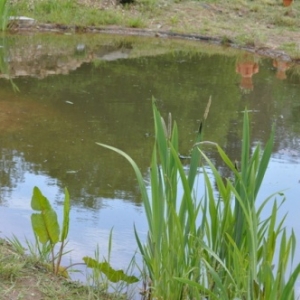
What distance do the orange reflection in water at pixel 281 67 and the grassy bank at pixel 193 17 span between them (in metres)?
0.29

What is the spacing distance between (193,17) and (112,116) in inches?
256

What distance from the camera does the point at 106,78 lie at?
7.61 metres

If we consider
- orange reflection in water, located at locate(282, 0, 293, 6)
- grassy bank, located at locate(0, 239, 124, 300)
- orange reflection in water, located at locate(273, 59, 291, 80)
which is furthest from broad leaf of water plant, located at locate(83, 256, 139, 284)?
orange reflection in water, located at locate(282, 0, 293, 6)

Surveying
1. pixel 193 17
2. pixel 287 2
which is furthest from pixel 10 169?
pixel 287 2

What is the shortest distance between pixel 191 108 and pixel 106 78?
1272 millimetres

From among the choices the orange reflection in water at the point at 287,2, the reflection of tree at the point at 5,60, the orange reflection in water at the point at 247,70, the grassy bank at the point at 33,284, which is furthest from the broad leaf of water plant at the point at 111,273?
the orange reflection in water at the point at 287,2

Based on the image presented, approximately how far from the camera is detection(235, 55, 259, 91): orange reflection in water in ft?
26.0

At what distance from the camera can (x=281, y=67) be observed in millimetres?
9328

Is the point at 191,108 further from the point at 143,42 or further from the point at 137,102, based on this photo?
the point at 143,42

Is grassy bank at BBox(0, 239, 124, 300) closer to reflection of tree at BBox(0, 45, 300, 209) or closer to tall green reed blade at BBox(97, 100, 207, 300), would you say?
tall green reed blade at BBox(97, 100, 207, 300)

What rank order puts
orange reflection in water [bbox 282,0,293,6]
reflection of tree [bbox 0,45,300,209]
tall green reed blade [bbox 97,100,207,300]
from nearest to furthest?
tall green reed blade [bbox 97,100,207,300] < reflection of tree [bbox 0,45,300,209] < orange reflection in water [bbox 282,0,293,6]

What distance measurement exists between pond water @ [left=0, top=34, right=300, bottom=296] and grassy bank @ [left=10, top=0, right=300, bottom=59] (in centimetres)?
72

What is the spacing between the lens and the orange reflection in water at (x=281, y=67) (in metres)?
8.71

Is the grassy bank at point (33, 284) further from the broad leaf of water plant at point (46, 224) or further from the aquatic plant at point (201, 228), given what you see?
the aquatic plant at point (201, 228)
